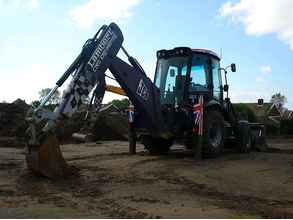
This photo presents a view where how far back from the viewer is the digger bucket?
27.0ft

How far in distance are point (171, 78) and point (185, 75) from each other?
0.48 m

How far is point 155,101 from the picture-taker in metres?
11.9

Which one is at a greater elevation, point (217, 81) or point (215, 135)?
point (217, 81)

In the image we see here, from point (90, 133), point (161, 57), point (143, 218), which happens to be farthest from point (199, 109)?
point (90, 133)

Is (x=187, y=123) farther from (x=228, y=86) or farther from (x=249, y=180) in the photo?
(x=249, y=180)

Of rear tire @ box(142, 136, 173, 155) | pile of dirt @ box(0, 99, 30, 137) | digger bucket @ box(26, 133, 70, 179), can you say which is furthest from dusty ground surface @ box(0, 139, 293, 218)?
pile of dirt @ box(0, 99, 30, 137)

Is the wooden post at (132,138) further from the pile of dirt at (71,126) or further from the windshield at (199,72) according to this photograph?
the pile of dirt at (71,126)

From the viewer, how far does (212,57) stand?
13.4 m

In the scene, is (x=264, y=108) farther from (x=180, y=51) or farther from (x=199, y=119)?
(x=199, y=119)

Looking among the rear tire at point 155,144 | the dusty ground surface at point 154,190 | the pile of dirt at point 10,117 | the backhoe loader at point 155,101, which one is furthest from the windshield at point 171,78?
the pile of dirt at point 10,117

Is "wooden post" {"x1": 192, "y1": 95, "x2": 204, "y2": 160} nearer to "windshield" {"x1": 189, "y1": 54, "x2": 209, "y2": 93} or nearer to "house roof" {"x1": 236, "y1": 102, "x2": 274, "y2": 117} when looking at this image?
"windshield" {"x1": 189, "y1": 54, "x2": 209, "y2": 93}

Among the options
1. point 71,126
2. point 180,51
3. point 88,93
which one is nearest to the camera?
point 88,93

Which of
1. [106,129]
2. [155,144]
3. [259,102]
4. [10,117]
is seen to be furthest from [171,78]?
[259,102]

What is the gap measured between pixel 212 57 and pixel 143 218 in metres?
8.54
